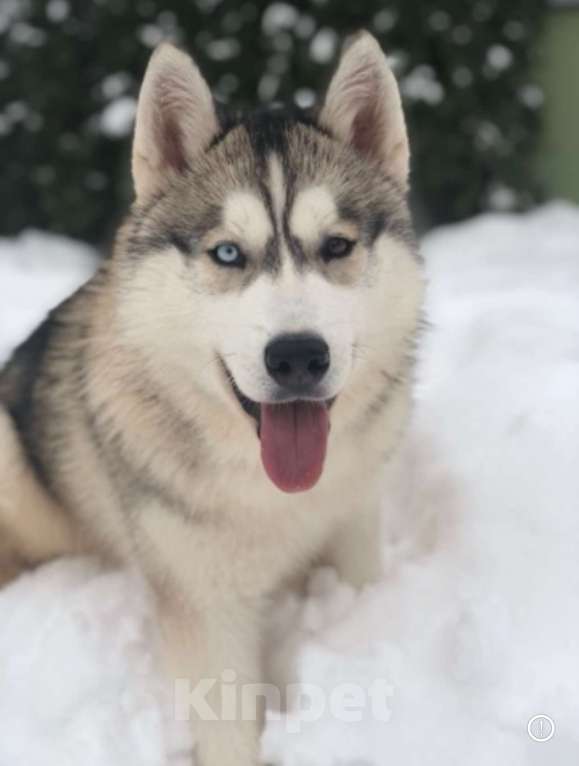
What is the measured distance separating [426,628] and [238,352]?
988mm

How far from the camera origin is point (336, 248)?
226cm

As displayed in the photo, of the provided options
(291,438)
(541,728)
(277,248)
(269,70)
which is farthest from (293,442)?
(269,70)

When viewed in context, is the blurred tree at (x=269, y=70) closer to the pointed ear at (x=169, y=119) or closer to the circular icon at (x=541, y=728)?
the pointed ear at (x=169, y=119)

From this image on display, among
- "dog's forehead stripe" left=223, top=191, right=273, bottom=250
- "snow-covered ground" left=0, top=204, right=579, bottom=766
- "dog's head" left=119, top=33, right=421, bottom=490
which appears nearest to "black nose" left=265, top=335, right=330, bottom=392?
"dog's head" left=119, top=33, right=421, bottom=490

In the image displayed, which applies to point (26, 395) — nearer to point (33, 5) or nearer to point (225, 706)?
point (225, 706)

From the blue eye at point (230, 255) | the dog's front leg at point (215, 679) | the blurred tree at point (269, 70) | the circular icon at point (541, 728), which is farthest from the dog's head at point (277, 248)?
the blurred tree at point (269, 70)

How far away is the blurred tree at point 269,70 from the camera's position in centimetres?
596

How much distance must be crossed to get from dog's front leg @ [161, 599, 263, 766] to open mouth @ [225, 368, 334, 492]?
0.48 m

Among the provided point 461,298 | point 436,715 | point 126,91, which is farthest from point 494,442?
point 126,91

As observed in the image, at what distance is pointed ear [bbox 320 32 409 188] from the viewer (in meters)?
2.32

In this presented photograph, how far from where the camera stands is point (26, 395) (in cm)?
288

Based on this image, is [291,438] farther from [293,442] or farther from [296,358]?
[296,358]

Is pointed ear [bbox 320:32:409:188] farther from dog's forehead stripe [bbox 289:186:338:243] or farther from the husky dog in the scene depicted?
dog's forehead stripe [bbox 289:186:338:243]

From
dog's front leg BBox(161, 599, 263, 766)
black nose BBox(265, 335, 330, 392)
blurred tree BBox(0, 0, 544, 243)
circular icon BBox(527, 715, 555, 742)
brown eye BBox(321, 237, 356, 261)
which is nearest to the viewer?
black nose BBox(265, 335, 330, 392)
